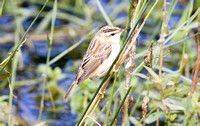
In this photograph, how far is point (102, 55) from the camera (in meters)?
4.08

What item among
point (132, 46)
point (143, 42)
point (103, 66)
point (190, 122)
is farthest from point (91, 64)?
point (143, 42)

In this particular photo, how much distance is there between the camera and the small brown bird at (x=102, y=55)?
13.0 feet

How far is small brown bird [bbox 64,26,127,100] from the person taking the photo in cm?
395

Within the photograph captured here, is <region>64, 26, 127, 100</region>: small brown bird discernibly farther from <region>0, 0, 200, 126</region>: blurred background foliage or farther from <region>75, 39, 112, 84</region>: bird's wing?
<region>0, 0, 200, 126</region>: blurred background foliage

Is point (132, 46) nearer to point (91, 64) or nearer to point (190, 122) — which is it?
point (190, 122)

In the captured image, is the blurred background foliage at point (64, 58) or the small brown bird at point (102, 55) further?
the blurred background foliage at point (64, 58)

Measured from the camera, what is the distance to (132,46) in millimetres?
3068

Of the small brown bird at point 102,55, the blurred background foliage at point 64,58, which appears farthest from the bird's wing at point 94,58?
the blurred background foliage at point 64,58

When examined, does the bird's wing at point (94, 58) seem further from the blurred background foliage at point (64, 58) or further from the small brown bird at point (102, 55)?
the blurred background foliage at point (64, 58)

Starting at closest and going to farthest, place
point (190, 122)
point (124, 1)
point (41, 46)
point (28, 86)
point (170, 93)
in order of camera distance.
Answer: point (190, 122) → point (170, 93) → point (28, 86) → point (41, 46) → point (124, 1)

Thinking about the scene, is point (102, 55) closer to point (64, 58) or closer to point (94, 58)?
point (94, 58)

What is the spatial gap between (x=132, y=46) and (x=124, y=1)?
462 centimetres

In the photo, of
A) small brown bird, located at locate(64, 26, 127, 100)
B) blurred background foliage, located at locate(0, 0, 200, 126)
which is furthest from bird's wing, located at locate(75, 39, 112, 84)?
blurred background foliage, located at locate(0, 0, 200, 126)

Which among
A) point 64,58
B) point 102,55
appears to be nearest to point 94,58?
point 102,55
